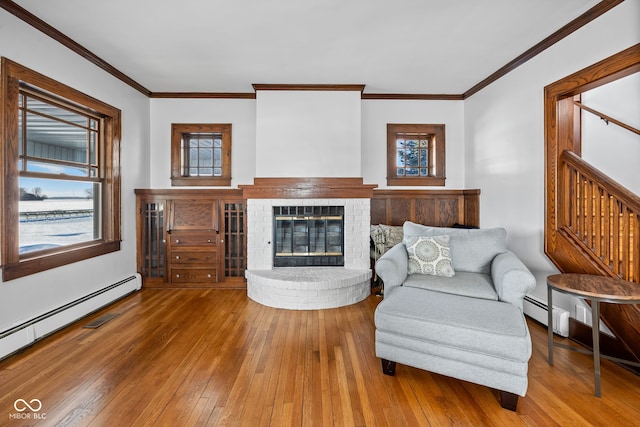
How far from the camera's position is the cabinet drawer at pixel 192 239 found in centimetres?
408

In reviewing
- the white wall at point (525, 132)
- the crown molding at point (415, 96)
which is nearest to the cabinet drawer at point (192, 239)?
the crown molding at point (415, 96)

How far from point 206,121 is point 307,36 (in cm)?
210

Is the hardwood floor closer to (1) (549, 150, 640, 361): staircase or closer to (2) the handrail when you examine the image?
(1) (549, 150, 640, 361): staircase

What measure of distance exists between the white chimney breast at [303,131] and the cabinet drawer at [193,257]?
1.30 metres

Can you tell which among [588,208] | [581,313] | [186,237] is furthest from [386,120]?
[186,237]

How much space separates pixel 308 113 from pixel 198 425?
327cm

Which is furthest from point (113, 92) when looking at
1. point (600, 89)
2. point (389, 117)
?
point (600, 89)

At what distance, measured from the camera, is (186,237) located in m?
4.08

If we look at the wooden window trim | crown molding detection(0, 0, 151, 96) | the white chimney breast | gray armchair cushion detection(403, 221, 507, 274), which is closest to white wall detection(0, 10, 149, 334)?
crown molding detection(0, 0, 151, 96)

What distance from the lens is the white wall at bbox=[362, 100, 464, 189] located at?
14.1 feet

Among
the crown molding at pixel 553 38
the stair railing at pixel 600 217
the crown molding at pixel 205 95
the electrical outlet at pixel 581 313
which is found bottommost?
the electrical outlet at pixel 581 313

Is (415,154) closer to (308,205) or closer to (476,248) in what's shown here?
(308,205)

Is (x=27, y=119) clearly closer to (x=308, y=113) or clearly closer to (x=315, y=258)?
(x=308, y=113)

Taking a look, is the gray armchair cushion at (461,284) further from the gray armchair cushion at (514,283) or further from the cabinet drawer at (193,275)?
the cabinet drawer at (193,275)
